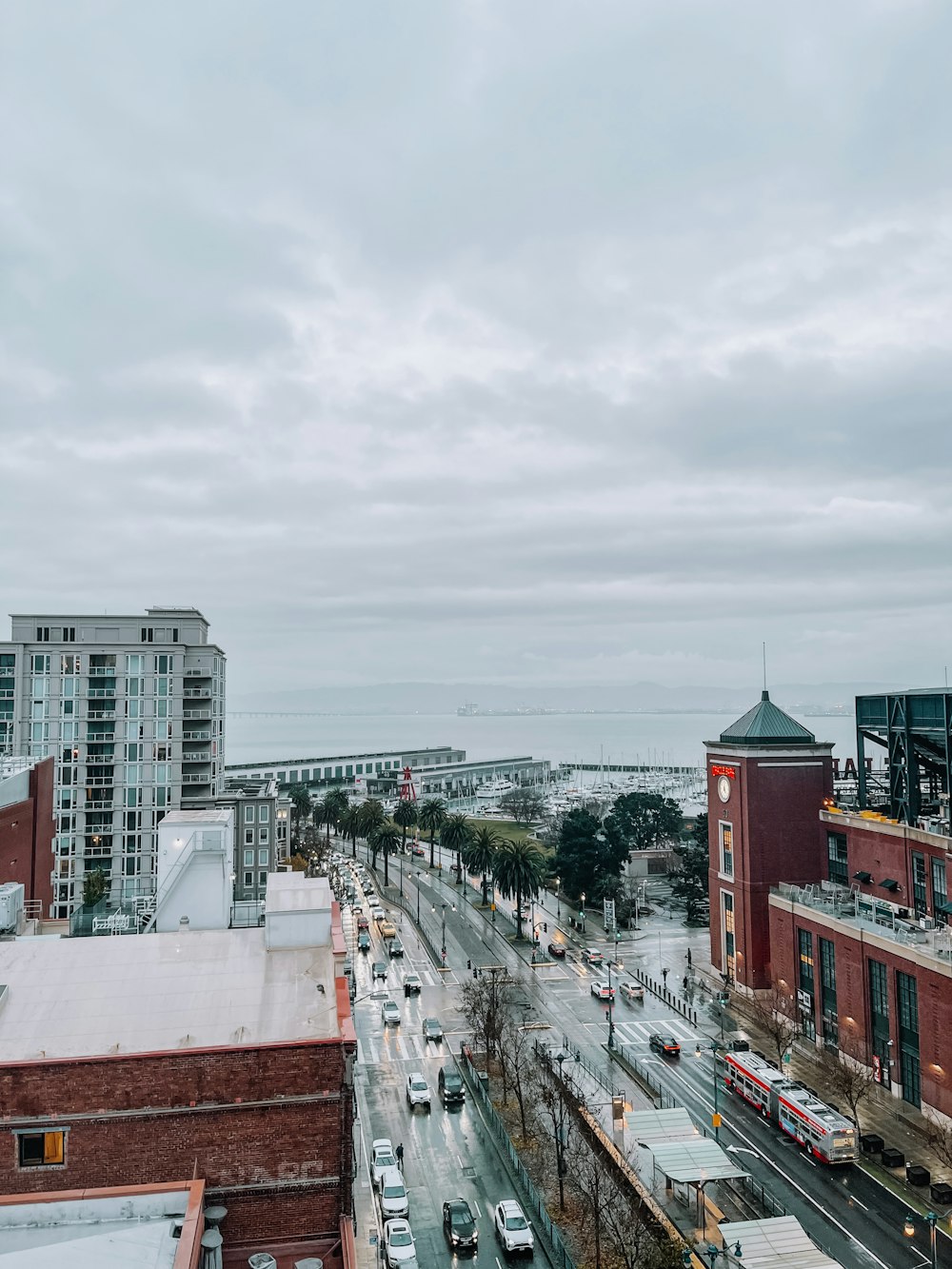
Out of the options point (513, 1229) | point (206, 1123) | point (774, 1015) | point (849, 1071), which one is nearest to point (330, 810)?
point (774, 1015)

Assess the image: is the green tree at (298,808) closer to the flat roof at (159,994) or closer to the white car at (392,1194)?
the white car at (392,1194)

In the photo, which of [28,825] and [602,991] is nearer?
[28,825]

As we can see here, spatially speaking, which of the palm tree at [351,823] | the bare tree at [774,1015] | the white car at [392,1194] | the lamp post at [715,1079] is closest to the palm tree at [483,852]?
the palm tree at [351,823]

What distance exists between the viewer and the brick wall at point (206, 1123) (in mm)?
21516

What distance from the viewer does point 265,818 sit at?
100 m

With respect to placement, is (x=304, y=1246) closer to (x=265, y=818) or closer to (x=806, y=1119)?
(x=806, y=1119)

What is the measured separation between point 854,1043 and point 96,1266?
50.0 m

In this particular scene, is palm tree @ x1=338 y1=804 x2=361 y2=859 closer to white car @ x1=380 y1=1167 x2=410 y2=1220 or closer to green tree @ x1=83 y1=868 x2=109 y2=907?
green tree @ x1=83 y1=868 x2=109 y2=907

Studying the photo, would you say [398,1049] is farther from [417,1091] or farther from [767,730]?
[767,730]

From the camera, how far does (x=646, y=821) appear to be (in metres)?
143

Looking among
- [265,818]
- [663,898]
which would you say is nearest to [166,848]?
[265,818]

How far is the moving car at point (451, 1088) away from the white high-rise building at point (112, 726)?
43.4 metres

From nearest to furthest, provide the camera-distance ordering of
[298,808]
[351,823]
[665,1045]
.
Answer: [665,1045] → [351,823] → [298,808]

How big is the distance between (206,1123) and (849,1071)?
39438 mm
